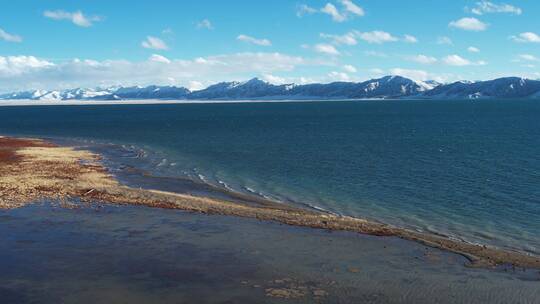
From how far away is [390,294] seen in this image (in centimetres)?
2275

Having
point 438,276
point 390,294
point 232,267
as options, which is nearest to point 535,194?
point 438,276

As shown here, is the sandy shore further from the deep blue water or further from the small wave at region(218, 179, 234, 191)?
the small wave at region(218, 179, 234, 191)

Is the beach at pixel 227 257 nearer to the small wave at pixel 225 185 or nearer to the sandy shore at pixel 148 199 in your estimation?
the sandy shore at pixel 148 199

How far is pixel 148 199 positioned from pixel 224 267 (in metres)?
17.4

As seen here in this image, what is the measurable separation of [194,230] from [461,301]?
16628 millimetres

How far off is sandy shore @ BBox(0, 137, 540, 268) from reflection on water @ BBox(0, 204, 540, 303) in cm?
149

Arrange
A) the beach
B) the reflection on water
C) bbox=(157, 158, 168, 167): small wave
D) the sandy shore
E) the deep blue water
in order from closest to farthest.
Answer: the reflection on water → the beach → the sandy shore → the deep blue water → bbox=(157, 158, 168, 167): small wave

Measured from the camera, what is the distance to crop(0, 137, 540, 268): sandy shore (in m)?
29.4

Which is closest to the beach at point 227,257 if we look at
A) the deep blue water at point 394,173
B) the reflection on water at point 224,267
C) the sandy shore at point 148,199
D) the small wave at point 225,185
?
the reflection on water at point 224,267

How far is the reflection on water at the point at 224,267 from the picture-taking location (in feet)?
74.0

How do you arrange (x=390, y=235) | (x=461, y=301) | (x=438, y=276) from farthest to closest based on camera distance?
(x=390, y=235)
(x=438, y=276)
(x=461, y=301)

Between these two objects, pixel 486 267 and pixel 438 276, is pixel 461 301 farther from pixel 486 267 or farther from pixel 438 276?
pixel 486 267

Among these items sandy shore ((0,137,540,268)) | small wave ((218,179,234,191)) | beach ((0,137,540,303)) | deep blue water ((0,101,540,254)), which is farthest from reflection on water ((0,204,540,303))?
small wave ((218,179,234,191))

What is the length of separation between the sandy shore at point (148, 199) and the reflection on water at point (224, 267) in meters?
1.49
